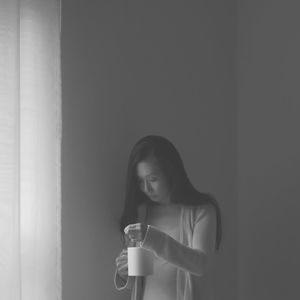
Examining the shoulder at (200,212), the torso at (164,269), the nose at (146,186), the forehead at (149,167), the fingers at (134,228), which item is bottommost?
the torso at (164,269)

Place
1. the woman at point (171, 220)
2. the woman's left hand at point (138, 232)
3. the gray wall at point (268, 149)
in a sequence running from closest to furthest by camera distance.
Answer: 1. the woman's left hand at point (138, 232)
2. the woman at point (171, 220)
3. the gray wall at point (268, 149)

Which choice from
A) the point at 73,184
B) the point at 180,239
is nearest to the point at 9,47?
the point at 73,184

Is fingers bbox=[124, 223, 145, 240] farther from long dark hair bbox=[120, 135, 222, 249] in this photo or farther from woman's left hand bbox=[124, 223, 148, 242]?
long dark hair bbox=[120, 135, 222, 249]

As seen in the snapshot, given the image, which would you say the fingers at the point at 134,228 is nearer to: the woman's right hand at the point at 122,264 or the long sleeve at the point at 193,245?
the long sleeve at the point at 193,245

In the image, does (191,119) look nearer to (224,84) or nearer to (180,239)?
(224,84)

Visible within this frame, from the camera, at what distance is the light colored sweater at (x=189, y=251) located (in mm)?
1666

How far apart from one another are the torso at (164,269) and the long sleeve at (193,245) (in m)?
0.08

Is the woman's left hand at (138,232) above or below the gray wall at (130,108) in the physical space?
below

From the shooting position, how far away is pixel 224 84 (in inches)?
89.4

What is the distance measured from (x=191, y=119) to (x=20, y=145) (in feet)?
2.29

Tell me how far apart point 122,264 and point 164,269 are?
5.0 inches

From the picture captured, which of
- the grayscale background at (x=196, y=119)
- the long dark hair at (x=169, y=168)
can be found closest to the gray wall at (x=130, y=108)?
the grayscale background at (x=196, y=119)

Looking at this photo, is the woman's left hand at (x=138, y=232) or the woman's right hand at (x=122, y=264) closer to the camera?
the woman's left hand at (x=138, y=232)

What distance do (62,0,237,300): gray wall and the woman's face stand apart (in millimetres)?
121
